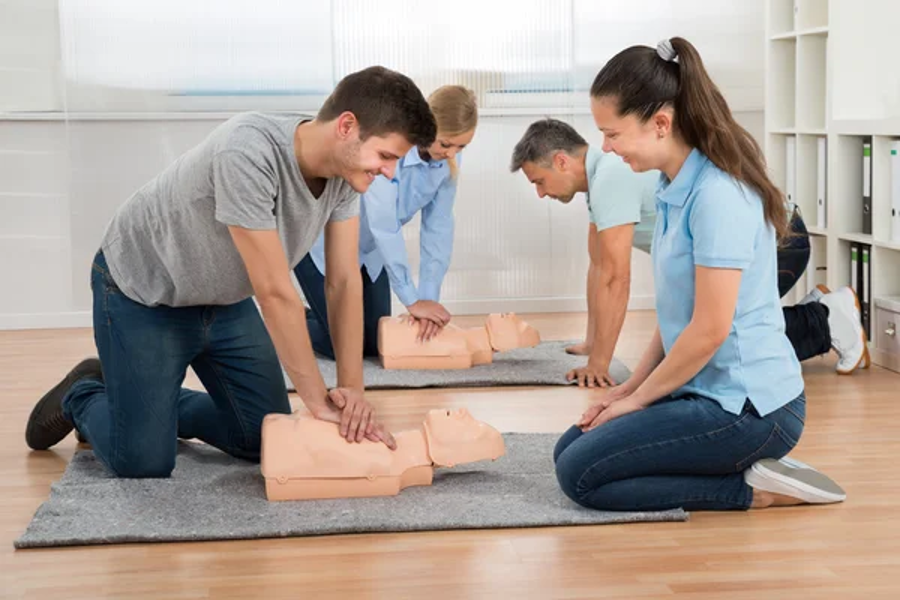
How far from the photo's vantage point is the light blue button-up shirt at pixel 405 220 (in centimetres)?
386

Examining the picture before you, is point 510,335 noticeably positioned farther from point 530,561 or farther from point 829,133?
point 530,561

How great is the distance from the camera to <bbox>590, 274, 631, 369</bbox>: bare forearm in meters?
3.46

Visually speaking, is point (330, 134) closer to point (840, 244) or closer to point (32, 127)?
point (840, 244)

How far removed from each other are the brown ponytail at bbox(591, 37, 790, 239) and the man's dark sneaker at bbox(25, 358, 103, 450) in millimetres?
1339

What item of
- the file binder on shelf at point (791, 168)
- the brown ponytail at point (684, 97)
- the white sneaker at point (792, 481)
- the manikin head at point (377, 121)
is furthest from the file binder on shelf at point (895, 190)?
the manikin head at point (377, 121)

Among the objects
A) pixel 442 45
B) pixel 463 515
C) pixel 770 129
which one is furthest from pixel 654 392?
pixel 442 45

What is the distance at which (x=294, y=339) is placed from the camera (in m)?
2.30

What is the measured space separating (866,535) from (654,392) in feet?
1.41

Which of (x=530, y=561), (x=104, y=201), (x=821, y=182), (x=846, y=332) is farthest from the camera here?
(x=104, y=201)

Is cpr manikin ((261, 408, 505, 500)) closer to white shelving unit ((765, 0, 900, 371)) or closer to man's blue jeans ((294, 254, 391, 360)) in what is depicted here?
man's blue jeans ((294, 254, 391, 360))

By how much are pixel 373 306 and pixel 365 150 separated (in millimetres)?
1986

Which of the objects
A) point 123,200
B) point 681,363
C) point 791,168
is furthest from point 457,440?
point 123,200

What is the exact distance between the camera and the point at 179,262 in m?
2.40

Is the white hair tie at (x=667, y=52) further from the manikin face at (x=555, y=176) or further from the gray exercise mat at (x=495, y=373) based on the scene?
the gray exercise mat at (x=495, y=373)
